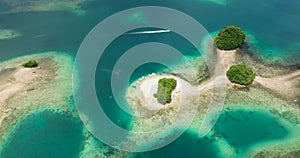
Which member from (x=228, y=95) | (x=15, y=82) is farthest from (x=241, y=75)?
(x=15, y=82)

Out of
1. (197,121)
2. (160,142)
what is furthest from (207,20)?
(160,142)

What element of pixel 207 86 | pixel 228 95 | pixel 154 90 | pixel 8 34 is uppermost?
pixel 207 86

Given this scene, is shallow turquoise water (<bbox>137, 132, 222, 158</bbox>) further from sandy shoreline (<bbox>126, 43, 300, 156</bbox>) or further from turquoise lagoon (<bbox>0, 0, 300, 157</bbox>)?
sandy shoreline (<bbox>126, 43, 300, 156</bbox>)

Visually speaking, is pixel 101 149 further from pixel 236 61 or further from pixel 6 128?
pixel 236 61

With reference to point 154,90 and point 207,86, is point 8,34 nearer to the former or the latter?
point 154,90

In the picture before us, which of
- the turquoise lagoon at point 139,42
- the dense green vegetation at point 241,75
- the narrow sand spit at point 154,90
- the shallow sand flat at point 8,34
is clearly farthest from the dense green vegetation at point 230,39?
the shallow sand flat at point 8,34

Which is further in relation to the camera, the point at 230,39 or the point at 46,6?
the point at 46,6

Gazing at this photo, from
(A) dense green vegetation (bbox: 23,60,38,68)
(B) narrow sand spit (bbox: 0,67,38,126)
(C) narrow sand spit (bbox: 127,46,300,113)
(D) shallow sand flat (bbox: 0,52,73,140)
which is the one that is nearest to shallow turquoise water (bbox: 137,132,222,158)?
(C) narrow sand spit (bbox: 127,46,300,113)
